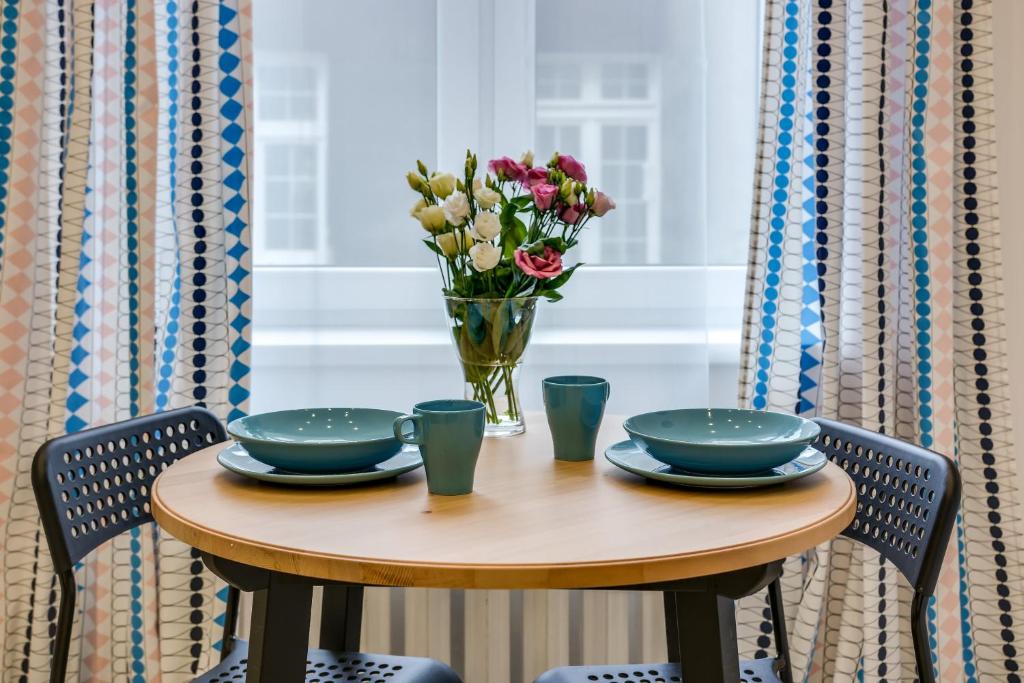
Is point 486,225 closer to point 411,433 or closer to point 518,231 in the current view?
point 518,231

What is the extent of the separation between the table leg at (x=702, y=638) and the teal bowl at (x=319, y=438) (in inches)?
14.7

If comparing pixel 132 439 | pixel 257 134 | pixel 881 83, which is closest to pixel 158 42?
pixel 257 134

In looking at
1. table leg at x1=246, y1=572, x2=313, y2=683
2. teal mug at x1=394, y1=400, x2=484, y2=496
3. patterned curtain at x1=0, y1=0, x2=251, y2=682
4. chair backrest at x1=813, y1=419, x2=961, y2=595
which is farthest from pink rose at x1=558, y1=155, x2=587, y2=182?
patterned curtain at x1=0, y1=0, x2=251, y2=682

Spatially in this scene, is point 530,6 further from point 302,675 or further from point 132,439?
point 302,675

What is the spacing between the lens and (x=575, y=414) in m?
1.22

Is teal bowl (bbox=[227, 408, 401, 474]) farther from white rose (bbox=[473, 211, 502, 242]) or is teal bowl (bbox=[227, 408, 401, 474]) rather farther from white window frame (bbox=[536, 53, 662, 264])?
white window frame (bbox=[536, 53, 662, 264])

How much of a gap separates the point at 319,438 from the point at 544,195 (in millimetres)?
435

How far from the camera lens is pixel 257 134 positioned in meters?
1.95

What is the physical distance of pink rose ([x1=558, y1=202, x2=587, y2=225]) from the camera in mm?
1296

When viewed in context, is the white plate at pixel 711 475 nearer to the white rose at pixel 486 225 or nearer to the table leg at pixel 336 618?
the white rose at pixel 486 225

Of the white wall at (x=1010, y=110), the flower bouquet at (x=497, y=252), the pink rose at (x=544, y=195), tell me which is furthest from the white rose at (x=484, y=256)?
the white wall at (x=1010, y=110)

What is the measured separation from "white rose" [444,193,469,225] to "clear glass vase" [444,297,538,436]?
0.11 metres

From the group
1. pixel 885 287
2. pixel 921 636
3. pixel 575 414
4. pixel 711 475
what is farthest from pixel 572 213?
pixel 885 287

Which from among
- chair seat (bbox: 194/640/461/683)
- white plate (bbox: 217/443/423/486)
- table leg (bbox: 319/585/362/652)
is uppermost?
white plate (bbox: 217/443/423/486)
